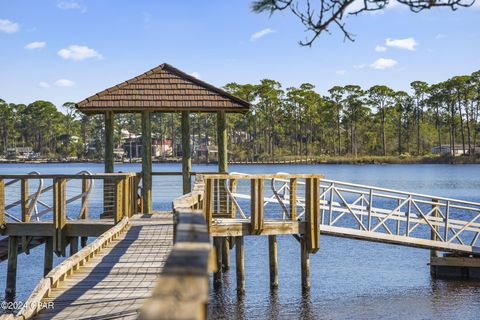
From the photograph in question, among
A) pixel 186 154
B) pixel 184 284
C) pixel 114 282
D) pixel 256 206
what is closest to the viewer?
pixel 184 284

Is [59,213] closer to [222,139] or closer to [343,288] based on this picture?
[222,139]

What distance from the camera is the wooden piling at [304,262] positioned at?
13.6 meters

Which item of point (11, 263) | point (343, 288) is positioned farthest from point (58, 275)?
point (343, 288)

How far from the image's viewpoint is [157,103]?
14.8m

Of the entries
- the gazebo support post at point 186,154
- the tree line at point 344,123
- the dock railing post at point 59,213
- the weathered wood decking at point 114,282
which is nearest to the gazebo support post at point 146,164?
the gazebo support post at point 186,154

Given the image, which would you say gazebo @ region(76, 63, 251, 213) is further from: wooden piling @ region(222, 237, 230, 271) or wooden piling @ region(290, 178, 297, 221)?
wooden piling @ region(222, 237, 230, 271)

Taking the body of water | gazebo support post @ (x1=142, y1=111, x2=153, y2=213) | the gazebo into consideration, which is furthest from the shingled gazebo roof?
the body of water

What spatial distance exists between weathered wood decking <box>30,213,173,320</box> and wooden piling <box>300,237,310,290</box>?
3.56 m

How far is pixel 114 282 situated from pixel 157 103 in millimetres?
7721

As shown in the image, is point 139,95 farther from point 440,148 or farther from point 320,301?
point 440,148

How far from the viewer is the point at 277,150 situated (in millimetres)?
110188

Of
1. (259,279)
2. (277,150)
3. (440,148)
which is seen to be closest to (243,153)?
(277,150)

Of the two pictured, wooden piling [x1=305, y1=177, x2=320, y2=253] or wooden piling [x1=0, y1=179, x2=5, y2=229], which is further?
wooden piling [x1=305, y1=177, x2=320, y2=253]

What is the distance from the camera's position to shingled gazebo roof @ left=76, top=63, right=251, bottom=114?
1477 cm
